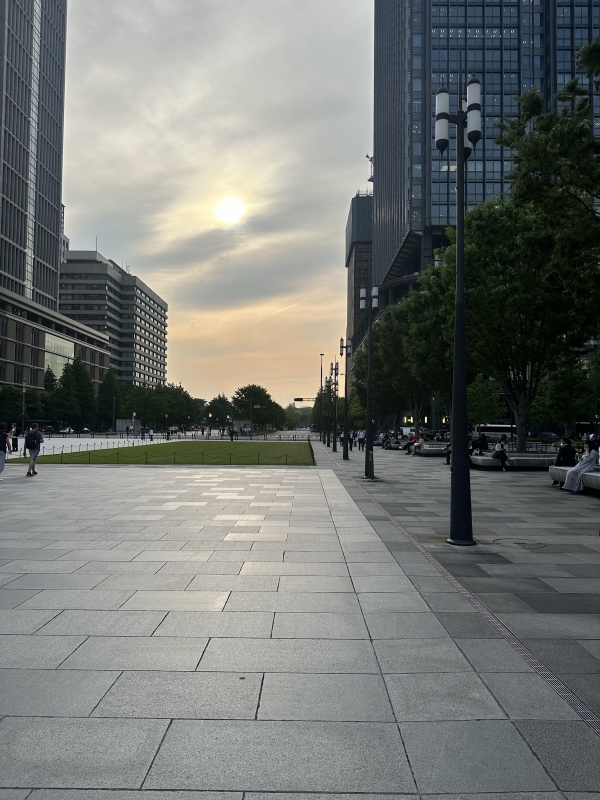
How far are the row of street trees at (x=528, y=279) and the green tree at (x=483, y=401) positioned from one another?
558 inches

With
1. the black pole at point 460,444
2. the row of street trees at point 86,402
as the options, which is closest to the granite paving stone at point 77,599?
the black pole at point 460,444

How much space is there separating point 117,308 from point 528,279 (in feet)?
509

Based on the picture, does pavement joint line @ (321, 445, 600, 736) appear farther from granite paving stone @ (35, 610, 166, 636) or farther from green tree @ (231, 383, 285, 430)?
green tree @ (231, 383, 285, 430)

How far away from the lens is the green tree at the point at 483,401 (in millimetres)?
76125

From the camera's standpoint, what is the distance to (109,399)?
419 feet

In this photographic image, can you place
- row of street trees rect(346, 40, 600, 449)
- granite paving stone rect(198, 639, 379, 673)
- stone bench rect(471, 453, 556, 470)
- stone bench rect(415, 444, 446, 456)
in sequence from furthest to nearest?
stone bench rect(415, 444, 446, 456) < stone bench rect(471, 453, 556, 470) < row of street trees rect(346, 40, 600, 449) < granite paving stone rect(198, 639, 379, 673)

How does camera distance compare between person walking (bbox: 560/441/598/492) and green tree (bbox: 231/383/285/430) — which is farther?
green tree (bbox: 231/383/285/430)

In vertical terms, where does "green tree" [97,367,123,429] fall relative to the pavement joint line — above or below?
above

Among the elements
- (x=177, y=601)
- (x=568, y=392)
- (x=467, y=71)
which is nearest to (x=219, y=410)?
(x=467, y=71)

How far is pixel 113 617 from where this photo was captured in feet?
21.7

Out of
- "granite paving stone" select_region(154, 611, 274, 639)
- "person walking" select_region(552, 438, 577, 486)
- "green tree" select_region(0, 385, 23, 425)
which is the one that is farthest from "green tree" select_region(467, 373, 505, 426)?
"granite paving stone" select_region(154, 611, 274, 639)

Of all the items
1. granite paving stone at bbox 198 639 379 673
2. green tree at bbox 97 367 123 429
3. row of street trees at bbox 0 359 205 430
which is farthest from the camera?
green tree at bbox 97 367 123 429

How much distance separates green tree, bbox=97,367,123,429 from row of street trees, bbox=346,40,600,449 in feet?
261

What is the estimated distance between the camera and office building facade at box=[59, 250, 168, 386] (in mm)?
160875
